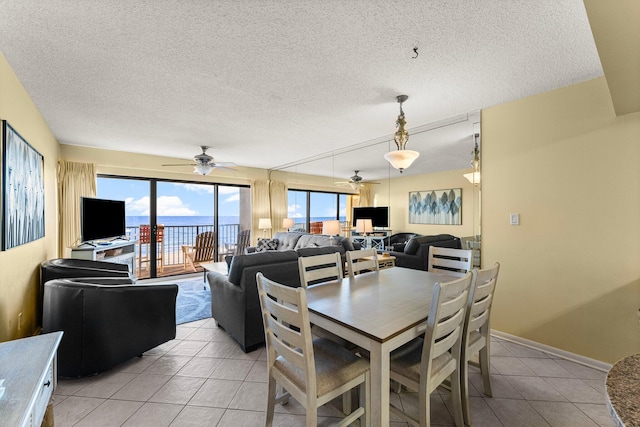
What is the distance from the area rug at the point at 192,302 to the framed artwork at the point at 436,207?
11.0 ft

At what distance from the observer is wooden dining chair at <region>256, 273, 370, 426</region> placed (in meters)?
1.21

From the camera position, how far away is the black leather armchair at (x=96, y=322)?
6.46ft

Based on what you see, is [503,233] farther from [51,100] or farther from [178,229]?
[178,229]

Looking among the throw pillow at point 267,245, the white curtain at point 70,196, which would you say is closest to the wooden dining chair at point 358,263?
the throw pillow at point 267,245

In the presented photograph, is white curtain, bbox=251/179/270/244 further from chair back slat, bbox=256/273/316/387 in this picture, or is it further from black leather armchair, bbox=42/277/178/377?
chair back slat, bbox=256/273/316/387

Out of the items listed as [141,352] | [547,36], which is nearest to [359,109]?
[547,36]

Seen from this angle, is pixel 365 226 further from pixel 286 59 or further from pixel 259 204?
pixel 286 59

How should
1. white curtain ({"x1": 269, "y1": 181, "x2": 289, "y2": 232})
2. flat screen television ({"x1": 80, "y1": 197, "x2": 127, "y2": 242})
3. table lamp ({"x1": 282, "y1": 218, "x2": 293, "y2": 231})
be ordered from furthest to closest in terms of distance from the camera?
white curtain ({"x1": 269, "y1": 181, "x2": 289, "y2": 232})
table lamp ({"x1": 282, "y1": 218, "x2": 293, "y2": 231})
flat screen television ({"x1": 80, "y1": 197, "x2": 127, "y2": 242})

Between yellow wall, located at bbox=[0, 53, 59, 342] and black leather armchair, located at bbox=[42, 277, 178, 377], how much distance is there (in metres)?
0.27

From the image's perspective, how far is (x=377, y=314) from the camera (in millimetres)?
1420

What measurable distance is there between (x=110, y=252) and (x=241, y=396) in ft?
12.0

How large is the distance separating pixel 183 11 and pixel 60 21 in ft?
2.57

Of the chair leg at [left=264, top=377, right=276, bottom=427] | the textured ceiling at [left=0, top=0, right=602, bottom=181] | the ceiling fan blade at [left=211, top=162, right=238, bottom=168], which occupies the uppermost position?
the textured ceiling at [left=0, top=0, right=602, bottom=181]

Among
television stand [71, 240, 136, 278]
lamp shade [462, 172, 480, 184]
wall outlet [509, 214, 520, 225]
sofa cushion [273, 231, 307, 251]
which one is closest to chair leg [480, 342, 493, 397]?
wall outlet [509, 214, 520, 225]
